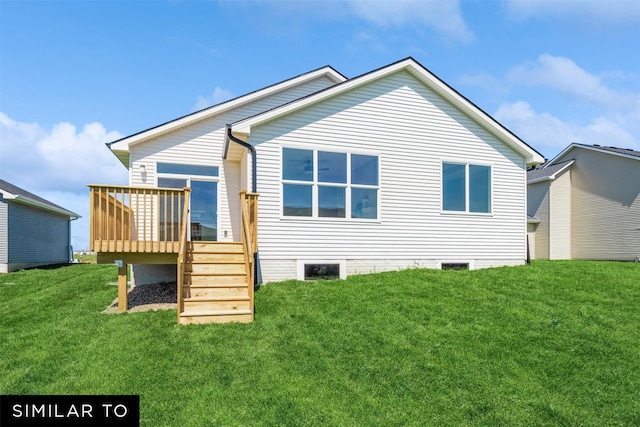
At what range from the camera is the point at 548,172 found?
1944 centimetres

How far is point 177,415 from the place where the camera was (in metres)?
3.57

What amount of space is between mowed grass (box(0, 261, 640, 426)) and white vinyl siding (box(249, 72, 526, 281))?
1793 mm

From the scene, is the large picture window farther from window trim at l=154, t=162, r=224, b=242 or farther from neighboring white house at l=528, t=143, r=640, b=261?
neighboring white house at l=528, t=143, r=640, b=261

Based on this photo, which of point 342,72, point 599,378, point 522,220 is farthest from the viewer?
point 342,72

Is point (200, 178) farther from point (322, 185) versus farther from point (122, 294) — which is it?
point (122, 294)

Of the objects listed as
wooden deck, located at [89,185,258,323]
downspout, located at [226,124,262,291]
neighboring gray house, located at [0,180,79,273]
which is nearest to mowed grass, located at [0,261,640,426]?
wooden deck, located at [89,185,258,323]

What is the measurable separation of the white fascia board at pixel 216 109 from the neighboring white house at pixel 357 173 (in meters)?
0.04

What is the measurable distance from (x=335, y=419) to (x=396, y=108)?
322 inches

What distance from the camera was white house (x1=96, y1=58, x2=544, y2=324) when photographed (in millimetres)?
8945

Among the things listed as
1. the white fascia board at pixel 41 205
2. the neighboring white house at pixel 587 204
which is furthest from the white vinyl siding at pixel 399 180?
the white fascia board at pixel 41 205

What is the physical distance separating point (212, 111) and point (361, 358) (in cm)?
826

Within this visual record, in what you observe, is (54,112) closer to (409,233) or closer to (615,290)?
(409,233)

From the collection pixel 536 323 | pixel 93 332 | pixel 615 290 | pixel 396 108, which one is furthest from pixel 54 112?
pixel 615 290

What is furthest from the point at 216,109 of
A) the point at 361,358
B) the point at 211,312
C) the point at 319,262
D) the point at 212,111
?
the point at 361,358
